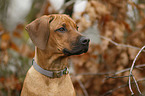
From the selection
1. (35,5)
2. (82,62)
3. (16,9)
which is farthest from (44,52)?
(16,9)

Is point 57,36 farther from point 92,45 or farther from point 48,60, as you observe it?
point 92,45

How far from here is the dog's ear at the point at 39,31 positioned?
7.51 ft

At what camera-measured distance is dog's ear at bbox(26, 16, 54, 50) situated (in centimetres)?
229

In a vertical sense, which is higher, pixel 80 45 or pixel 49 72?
Result: pixel 80 45

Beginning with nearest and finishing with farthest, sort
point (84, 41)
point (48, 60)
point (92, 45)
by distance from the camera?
point (84, 41) < point (48, 60) < point (92, 45)

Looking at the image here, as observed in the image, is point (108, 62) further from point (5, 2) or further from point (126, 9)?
point (5, 2)

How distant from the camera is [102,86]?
16.4 feet

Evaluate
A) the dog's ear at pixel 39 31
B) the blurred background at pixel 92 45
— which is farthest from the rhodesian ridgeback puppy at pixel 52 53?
the blurred background at pixel 92 45

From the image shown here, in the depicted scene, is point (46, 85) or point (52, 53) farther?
point (52, 53)

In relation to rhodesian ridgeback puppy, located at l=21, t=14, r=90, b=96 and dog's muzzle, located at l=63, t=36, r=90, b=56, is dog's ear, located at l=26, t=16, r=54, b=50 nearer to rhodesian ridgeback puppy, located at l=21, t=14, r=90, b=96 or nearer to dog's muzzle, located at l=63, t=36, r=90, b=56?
rhodesian ridgeback puppy, located at l=21, t=14, r=90, b=96

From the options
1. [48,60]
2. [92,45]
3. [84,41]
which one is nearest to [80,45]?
[84,41]

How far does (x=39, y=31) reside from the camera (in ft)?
7.73

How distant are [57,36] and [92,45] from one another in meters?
2.59

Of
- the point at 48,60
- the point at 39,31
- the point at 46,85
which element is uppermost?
the point at 39,31
